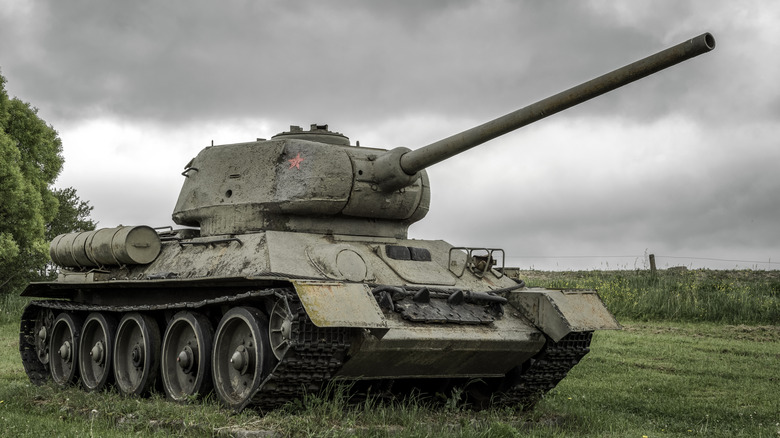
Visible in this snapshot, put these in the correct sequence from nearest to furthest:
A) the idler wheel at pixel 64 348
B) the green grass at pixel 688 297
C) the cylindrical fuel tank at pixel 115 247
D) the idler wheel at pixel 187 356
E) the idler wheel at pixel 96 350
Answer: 1. the idler wheel at pixel 187 356
2. the cylindrical fuel tank at pixel 115 247
3. the idler wheel at pixel 96 350
4. the idler wheel at pixel 64 348
5. the green grass at pixel 688 297

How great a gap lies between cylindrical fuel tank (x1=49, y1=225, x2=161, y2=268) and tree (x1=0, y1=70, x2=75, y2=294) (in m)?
17.6

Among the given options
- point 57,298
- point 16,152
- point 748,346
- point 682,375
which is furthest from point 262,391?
point 16,152

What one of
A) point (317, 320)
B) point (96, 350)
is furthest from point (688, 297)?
point (317, 320)

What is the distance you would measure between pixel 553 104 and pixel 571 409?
3.70 metres

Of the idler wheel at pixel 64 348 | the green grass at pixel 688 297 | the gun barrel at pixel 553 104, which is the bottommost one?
the idler wheel at pixel 64 348

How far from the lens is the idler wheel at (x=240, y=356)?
854cm

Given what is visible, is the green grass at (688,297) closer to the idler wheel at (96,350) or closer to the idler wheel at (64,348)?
the idler wheel at (96,350)

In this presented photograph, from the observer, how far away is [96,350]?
11438 millimetres

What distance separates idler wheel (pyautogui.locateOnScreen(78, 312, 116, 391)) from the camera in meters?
11.2

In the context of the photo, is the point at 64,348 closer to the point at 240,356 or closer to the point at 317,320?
the point at 240,356

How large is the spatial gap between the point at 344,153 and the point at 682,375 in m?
6.54

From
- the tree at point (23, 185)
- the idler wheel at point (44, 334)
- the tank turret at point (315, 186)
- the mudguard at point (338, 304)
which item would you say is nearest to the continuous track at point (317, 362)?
the mudguard at point (338, 304)

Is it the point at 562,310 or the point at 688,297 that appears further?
the point at 688,297

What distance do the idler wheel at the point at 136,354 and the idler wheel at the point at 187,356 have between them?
22cm
